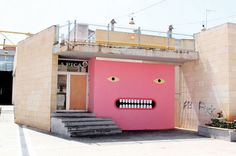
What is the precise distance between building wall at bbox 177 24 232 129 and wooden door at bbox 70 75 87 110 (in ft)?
15.9

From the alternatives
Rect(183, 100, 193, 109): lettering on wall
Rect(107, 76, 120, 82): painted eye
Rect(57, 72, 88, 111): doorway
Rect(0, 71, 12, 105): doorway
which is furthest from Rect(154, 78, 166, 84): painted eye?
Rect(0, 71, 12, 105): doorway

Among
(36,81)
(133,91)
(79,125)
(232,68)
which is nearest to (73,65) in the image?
(36,81)

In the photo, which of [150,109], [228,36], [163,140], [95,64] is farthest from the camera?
[150,109]

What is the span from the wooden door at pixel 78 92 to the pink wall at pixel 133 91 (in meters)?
0.36

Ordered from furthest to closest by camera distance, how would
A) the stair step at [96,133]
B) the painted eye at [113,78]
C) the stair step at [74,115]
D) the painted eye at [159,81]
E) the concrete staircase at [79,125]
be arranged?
the painted eye at [159,81]
the painted eye at [113,78]
the stair step at [74,115]
the concrete staircase at [79,125]
the stair step at [96,133]

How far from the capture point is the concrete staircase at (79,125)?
491 inches

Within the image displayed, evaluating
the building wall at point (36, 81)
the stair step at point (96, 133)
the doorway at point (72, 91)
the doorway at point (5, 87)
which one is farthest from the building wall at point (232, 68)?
the doorway at point (5, 87)

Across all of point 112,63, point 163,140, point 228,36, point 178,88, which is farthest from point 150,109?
point 228,36

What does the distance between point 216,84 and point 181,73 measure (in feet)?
8.91

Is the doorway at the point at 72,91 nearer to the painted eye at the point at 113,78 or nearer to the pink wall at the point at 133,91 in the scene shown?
the pink wall at the point at 133,91

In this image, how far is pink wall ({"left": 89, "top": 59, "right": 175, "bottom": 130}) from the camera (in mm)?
14719

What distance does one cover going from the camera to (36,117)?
14.9m

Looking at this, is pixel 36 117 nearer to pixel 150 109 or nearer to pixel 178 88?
pixel 150 109

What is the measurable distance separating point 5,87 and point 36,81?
2487 cm
